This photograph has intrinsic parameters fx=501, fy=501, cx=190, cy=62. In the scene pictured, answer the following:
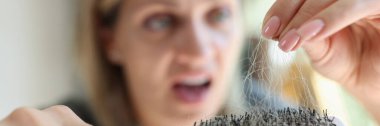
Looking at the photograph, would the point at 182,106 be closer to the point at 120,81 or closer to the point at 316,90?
the point at 316,90

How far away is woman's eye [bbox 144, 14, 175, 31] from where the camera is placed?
639 millimetres

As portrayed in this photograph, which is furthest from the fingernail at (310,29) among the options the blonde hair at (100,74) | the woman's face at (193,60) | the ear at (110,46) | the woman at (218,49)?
the ear at (110,46)

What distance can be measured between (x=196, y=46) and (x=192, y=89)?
7 cm

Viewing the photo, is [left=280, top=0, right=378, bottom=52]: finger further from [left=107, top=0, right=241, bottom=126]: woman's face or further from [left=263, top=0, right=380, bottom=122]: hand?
[left=107, top=0, right=241, bottom=126]: woman's face

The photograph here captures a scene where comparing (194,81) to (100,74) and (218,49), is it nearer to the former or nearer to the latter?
(218,49)

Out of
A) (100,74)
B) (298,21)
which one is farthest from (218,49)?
(100,74)

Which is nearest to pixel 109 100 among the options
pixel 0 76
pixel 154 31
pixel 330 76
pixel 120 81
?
pixel 120 81

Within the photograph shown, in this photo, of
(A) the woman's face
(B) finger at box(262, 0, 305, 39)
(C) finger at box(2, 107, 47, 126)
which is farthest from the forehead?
(C) finger at box(2, 107, 47, 126)

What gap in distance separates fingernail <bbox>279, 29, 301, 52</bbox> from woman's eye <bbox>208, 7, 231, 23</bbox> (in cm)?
13

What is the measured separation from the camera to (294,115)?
366mm

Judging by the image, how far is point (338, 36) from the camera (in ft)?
1.73

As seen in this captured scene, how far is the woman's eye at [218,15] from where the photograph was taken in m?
0.51

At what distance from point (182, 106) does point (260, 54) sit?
151 mm

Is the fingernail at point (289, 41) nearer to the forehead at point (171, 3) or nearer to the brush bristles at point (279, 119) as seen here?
the brush bristles at point (279, 119)
